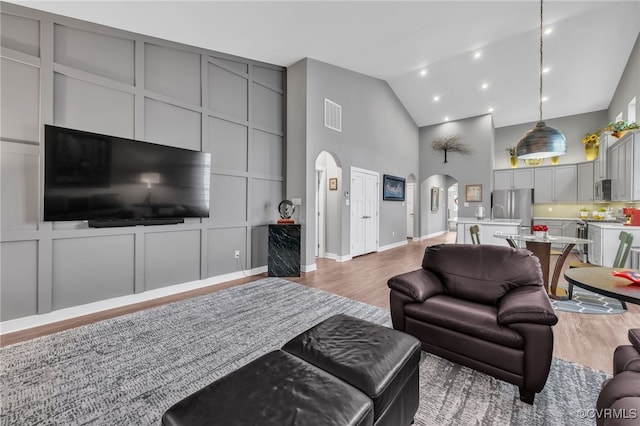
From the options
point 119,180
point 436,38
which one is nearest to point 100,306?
point 119,180

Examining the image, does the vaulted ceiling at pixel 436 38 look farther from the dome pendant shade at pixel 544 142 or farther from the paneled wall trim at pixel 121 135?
the dome pendant shade at pixel 544 142

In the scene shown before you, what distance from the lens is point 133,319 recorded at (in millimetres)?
2793

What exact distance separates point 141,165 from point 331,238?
3889 millimetres

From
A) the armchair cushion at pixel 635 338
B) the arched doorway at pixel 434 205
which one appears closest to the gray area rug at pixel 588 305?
the armchair cushion at pixel 635 338

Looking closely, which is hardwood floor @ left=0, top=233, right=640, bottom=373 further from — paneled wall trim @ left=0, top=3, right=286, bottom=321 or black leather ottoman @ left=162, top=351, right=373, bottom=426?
black leather ottoman @ left=162, top=351, right=373, bottom=426

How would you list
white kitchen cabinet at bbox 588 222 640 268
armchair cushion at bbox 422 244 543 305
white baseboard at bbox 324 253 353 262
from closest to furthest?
armchair cushion at bbox 422 244 543 305 → white kitchen cabinet at bbox 588 222 640 268 → white baseboard at bbox 324 253 353 262

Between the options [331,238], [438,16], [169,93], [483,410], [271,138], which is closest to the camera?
[483,410]

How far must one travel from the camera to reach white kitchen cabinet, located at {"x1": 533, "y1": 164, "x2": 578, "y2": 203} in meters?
7.13

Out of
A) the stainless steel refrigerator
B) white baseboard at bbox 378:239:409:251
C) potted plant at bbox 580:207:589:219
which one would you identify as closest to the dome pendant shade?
white baseboard at bbox 378:239:409:251

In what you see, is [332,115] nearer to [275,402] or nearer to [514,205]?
[275,402]

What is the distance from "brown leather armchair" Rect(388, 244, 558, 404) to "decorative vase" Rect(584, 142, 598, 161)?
24.7 ft

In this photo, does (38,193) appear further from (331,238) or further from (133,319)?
(331,238)

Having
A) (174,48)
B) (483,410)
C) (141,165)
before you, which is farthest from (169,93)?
(483,410)

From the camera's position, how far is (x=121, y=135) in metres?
3.15
